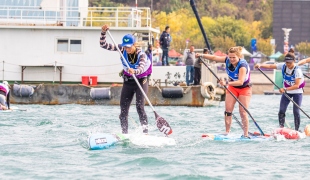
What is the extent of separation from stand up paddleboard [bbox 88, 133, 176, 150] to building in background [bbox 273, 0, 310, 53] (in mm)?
100091

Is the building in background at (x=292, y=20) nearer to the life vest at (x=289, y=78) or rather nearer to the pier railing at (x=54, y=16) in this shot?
the pier railing at (x=54, y=16)

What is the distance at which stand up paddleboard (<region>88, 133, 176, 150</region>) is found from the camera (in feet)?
52.5

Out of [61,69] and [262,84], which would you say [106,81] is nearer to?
[61,69]

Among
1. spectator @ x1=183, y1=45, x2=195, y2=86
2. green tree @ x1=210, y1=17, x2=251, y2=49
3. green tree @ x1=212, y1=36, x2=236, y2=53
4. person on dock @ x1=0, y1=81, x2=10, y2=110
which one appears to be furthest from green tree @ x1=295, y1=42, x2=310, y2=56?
person on dock @ x1=0, y1=81, x2=10, y2=110

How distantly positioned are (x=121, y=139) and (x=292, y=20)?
334 feet

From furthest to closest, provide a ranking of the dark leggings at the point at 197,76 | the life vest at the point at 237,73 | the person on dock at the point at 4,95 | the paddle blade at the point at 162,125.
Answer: the dark leggings at the point at 197,76 → the person on dock at the point at 4,95 → the life vest at the point at 237,73 → the paddle blade at the point at 162,125

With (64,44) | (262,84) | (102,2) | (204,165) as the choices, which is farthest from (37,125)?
(102,2)

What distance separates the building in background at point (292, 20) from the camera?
115500mm

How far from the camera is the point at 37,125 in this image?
21594 millimetres

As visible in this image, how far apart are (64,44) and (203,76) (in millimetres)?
5716

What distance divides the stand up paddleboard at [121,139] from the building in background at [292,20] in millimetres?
100091

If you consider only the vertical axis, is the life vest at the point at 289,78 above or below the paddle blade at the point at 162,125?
above

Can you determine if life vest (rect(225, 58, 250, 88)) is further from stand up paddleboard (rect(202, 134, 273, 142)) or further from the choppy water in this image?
the choppy water

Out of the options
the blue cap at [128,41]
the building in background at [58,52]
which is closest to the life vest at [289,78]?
the blue cap at [128,41]
